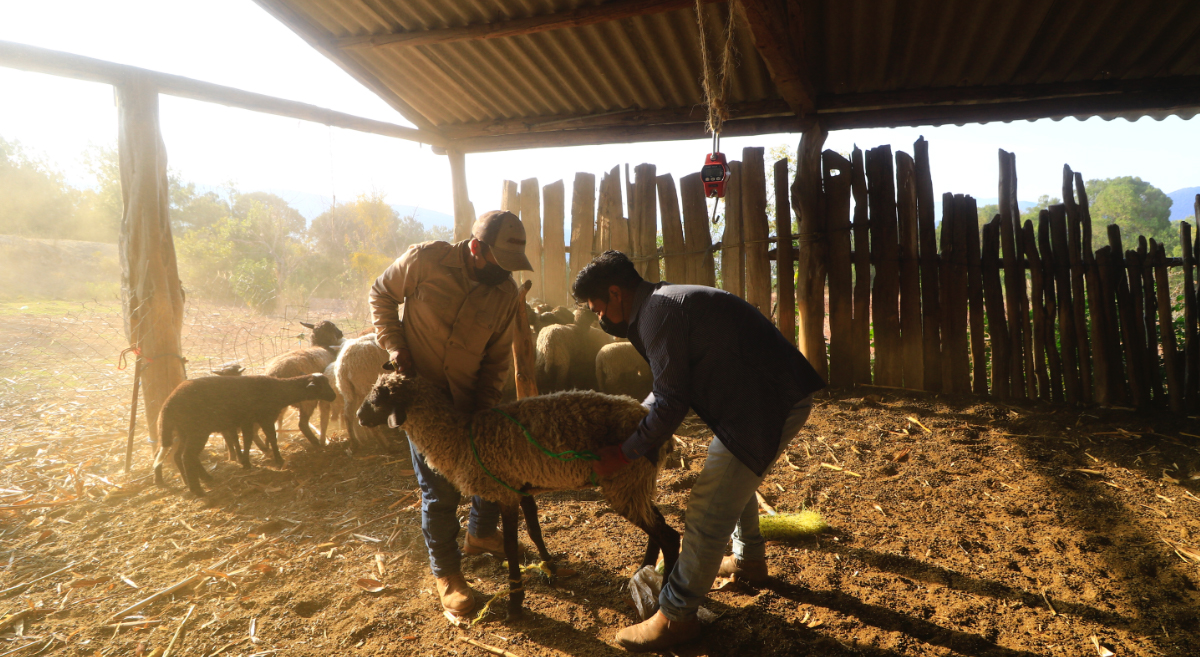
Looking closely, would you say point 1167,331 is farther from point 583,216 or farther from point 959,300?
point 583,216

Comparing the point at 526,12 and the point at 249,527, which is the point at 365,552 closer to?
the point at 249,527

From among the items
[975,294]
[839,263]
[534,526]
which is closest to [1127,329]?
[975,294]

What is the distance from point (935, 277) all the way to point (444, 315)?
5.87m

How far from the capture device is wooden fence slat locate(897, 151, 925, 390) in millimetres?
6203

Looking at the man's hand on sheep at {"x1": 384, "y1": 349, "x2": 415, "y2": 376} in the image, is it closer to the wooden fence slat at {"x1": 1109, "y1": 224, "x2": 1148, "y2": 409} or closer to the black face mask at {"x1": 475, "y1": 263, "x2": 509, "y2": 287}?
the black face mask at {"x1": 475, "y1": 263, "x2": 509, "y2": 287}

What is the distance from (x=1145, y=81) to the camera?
5488mm

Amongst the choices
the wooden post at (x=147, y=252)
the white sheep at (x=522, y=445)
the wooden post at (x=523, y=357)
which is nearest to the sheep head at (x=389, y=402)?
the white sheep at (x=522, y=445)

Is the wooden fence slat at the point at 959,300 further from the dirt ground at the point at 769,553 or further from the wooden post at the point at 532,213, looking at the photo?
the wooden post at the point at 532,213

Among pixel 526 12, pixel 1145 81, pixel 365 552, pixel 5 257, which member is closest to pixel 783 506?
pixel 365 552

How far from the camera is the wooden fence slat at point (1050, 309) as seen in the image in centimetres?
576

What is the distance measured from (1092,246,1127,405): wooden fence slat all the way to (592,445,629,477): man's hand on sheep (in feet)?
20.1

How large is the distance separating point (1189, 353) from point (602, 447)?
6640 mm

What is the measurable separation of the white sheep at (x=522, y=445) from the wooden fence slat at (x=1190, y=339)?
20.3 feet

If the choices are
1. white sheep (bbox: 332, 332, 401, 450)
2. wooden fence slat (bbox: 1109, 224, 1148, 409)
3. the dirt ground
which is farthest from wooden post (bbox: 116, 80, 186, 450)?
wooden fence slat (bbox: 1109, 224, 1148, 409)
